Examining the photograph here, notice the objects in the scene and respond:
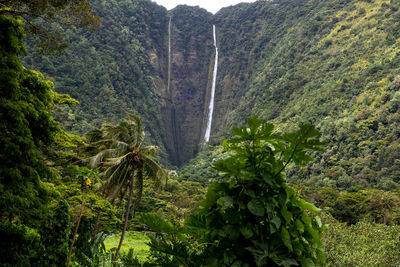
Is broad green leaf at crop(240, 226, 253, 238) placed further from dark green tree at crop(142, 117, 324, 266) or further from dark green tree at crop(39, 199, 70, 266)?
dark green tree at crop(39, 199, 70, 266)

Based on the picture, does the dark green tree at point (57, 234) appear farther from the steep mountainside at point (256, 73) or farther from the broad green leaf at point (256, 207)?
the steep mountainside at point (256, 73)

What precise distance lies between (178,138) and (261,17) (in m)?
67.3

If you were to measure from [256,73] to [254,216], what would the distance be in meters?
103

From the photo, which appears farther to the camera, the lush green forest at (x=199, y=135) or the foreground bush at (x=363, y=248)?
the foreground bush at (x=363, y=248)

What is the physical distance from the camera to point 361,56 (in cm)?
5869

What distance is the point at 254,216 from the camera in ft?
3.37

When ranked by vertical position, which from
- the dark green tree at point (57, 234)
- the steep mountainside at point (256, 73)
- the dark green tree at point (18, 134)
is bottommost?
the dark green tree at point (57, 234)

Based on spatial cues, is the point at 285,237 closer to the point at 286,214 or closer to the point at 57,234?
the point at 286,214

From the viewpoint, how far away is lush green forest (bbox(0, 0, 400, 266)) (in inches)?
42.2

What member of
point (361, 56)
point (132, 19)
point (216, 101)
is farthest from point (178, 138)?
point (361, 56)

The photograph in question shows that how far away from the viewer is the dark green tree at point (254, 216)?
0.97 metres

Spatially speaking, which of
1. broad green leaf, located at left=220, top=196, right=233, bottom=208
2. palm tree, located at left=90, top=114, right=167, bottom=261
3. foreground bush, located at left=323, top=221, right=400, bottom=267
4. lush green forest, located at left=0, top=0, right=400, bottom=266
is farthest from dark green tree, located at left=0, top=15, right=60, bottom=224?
foreground bush, located at left=323, top=221, right=400, bottom=267

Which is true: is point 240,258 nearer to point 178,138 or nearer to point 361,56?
point 361,56

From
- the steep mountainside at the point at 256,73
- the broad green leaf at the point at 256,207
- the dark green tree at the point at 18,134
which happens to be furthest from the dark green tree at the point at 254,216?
the steep mountainside at the point at 256,73
